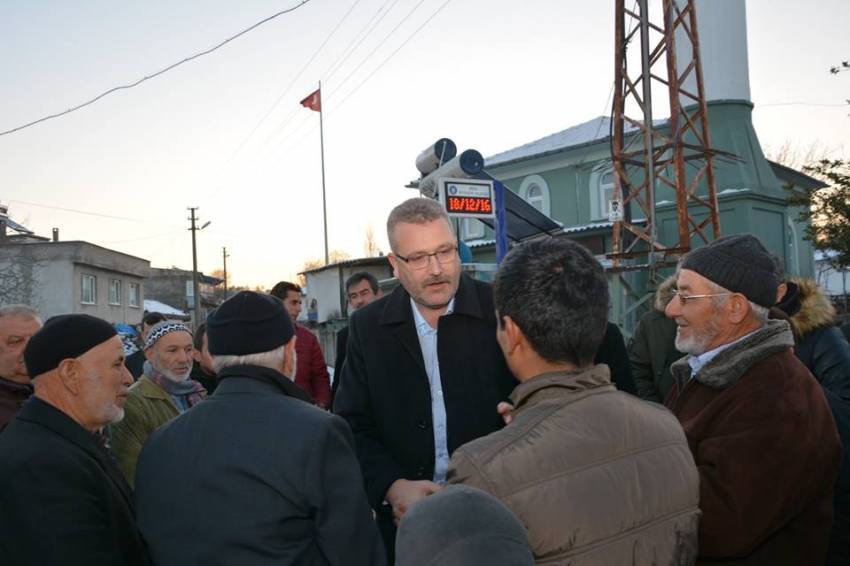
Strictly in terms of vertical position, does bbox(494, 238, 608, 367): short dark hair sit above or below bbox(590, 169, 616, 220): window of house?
below

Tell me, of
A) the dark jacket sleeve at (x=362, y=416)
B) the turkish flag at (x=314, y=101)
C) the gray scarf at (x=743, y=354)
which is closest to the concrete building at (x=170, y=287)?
the turkish flag at (x=314, y=101)

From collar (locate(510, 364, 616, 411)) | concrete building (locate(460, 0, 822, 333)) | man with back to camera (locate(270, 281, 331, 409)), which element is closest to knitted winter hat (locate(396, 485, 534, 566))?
collar (locate(510, 364, 616, 411))

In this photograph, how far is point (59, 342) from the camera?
8.43ft

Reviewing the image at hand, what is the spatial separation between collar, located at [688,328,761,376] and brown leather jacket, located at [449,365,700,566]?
790 millimetres

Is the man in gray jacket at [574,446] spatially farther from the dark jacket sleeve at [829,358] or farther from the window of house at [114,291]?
the window of house at [114,291]

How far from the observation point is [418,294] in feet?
9.59

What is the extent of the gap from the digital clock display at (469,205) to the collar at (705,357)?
4.08 metres

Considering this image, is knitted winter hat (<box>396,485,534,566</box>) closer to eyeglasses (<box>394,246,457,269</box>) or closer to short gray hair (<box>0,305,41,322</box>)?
eyeglasses (<box>394,246,457,269</box>)

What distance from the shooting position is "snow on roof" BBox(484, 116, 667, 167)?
2548 cm

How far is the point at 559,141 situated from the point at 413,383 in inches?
1010

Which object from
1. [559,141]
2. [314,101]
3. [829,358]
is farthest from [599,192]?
[829,358]

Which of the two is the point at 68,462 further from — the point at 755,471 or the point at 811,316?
the point at 811,316

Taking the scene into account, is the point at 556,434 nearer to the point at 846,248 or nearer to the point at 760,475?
the point at 760,475

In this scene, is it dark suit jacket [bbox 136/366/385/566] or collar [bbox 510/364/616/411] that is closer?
collar [bbox 510/364/616/411]
